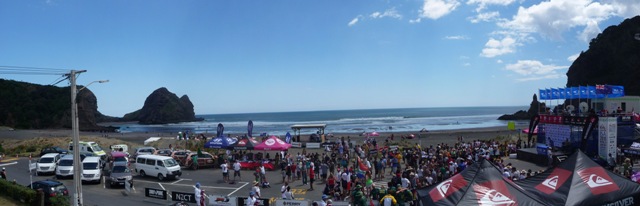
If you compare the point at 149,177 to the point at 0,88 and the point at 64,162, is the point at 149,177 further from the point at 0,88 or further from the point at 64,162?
the point at 0,88

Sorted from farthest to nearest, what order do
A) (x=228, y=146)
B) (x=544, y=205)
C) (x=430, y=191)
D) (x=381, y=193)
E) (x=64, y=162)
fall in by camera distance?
(x=228, y=146), (x=64, y=162), (x=381, y=193), (x=430, y=191), (x=544, y=205)

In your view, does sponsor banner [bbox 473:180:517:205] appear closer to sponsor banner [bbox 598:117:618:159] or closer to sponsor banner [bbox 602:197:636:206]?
sponsor banner [bbox 602:197:636:206]

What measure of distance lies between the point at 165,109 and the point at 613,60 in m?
148

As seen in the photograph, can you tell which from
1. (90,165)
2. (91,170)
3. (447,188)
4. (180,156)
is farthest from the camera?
(180,156)

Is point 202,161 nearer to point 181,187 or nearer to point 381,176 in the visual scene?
point 181,187

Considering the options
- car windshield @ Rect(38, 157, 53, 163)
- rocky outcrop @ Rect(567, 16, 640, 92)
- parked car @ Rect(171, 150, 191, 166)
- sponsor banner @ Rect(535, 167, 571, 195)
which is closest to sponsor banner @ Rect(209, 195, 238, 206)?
sponsor banner @ Rect(535, 167, 571, 195)

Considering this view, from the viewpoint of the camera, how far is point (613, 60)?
94875 millimetres

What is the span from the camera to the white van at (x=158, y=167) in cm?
2567

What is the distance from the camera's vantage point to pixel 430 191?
1118cm

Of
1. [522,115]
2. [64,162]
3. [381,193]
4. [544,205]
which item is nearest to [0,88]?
[64,162]

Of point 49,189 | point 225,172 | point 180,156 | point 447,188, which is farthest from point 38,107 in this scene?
point 447,188

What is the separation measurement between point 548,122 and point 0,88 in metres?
118

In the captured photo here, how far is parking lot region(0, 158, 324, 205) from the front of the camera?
2042 centimetres

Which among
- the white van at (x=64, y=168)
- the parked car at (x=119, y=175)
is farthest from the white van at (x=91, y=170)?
the white van at (x=64, y=168)
